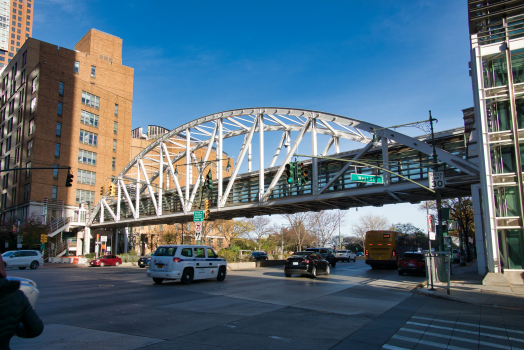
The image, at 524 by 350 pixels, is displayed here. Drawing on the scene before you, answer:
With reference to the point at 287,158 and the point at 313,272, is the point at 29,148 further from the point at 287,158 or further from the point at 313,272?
the point at 313,272

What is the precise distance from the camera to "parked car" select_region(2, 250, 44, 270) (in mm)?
33397

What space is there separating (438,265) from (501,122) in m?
7.92

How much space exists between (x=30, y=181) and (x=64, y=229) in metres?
8.54

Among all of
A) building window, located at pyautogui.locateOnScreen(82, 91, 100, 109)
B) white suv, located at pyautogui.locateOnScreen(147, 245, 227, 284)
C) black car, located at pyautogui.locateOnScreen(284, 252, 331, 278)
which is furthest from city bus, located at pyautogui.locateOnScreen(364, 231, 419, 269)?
building window, located at pyautogui.locateOnScreen(82, 91, 100, 109)

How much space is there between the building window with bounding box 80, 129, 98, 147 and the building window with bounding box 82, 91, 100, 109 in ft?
16.8

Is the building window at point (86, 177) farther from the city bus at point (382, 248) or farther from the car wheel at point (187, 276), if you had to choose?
the car wheel at point (187, 276)

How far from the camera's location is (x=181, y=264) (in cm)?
1727

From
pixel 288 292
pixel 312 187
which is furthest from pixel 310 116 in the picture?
pixel 288 292

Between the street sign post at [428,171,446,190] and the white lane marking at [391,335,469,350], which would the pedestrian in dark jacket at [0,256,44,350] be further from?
the street sign post at [428,171,446,190]

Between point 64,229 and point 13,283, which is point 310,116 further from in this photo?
point 64,229

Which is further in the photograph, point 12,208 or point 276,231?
point 276,231

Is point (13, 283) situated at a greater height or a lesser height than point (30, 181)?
lesser

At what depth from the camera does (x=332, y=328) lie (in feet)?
28.3

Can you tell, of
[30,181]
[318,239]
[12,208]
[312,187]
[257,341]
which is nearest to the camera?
[257,341]
